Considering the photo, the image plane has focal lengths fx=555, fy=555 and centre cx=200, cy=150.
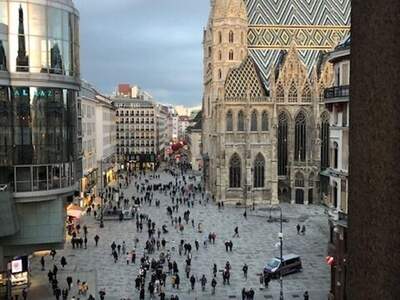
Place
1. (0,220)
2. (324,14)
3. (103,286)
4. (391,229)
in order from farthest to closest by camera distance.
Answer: (324,14), (103,286), (0,220), (391,229)

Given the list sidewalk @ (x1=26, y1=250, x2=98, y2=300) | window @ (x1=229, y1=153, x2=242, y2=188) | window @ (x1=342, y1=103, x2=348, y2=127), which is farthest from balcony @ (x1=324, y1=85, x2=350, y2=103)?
window @ (x1=229, y1=153, x2=242, y2=188)

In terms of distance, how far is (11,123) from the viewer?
1053 inches

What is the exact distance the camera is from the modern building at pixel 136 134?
437ft

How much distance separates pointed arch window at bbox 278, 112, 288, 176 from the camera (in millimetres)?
73938

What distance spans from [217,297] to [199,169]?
3418 inches

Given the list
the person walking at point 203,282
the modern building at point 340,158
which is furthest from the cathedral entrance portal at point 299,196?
the modern building at point 340,158

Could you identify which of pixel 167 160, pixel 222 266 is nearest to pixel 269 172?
pixel 222 266

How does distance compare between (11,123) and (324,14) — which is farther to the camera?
(324,14)

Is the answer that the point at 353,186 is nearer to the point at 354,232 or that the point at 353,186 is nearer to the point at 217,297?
the point at 354,232

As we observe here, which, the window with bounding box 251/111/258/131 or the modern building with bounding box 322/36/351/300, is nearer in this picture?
the modern building with bounding box 322/36/351/300

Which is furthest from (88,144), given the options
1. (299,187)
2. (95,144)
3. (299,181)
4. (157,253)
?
(157,253)

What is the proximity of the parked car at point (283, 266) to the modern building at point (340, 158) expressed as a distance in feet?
24.1

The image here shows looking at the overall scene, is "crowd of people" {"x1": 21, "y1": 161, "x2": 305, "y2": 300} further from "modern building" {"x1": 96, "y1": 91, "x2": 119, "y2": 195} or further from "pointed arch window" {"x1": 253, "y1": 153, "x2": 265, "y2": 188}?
"modern building" {"x1": 96, "y1": 91, "x2": 119, "y2": 195}

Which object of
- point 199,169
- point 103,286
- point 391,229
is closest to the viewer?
point 391,229
